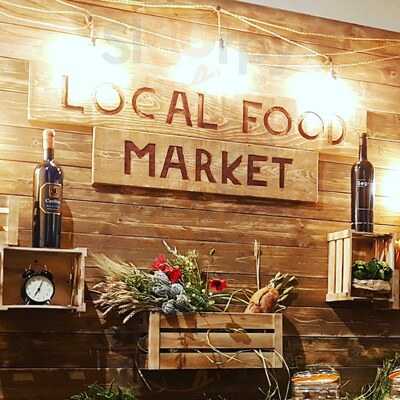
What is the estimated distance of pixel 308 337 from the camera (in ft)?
11.3

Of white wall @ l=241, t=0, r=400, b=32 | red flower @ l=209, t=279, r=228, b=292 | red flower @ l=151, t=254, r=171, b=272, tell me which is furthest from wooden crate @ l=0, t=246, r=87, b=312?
white wall @ l=241, t=0, r=400, b=32

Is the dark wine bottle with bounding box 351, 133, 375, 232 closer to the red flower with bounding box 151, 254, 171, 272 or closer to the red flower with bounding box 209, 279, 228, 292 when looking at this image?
the red flower with bounding box 209, 279, 228, 292

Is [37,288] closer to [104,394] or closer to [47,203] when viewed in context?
[47,203]

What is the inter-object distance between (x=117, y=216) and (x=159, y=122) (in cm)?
39

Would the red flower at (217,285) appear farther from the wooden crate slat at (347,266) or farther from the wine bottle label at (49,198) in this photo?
the wine bottle label at (49,198)

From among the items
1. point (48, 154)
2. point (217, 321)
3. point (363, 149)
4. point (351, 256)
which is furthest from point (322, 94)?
point (48, 154)

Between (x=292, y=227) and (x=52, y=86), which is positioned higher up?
(x=52, y=86)

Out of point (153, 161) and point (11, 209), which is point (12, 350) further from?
point (153, 161)

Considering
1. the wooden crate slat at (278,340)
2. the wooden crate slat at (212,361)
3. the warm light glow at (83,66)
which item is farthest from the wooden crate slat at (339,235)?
the warm light glow at (83,66)

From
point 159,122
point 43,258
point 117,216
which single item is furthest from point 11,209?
point 159,122

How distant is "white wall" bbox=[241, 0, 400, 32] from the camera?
11.8 ft

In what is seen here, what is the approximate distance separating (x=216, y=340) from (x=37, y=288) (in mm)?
642

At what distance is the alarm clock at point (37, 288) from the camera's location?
289 centimetres

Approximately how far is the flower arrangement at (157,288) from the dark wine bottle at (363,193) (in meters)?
0.63
